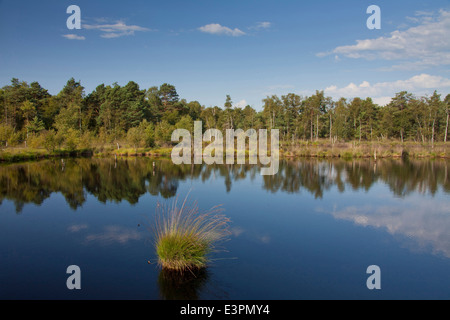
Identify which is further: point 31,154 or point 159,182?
point 31,154

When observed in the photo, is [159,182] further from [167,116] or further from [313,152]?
[167,116]

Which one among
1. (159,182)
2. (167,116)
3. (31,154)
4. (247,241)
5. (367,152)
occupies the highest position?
(167,116)

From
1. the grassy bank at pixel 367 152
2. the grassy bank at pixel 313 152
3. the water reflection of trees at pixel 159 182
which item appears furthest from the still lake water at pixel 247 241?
the grassy bank at pixel 367 152

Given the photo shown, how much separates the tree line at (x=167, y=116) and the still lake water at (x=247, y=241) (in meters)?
30.1

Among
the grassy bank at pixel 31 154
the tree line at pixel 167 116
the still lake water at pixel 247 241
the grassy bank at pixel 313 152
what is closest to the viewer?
the still lake water at pixel 247 241

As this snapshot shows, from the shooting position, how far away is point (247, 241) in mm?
9336

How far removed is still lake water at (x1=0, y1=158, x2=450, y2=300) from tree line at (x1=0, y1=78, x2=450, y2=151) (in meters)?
30.1

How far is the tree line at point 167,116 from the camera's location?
4788 cm

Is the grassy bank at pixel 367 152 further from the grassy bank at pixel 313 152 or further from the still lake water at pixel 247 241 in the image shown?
the still lake water at pixel 247 241

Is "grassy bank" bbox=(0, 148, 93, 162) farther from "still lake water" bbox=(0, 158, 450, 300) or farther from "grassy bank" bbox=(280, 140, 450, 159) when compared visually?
"grassy bank" bbox=(280, 140, 450, 159)

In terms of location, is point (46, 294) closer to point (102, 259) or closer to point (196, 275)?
point (102, 259)

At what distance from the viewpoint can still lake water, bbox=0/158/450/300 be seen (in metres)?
6.50

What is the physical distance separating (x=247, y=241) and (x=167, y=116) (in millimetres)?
53605

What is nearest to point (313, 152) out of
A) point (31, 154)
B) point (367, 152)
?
point (367, 152)
